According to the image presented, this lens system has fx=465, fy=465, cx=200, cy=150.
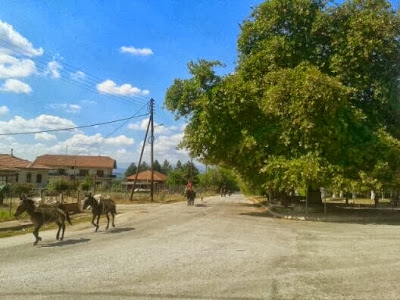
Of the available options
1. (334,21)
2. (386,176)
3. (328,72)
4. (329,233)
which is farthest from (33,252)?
(334,21)

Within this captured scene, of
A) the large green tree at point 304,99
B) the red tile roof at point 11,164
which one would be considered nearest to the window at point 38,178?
the red tile roof at point 11,164

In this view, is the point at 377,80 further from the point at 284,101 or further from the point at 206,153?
the point at 206,153

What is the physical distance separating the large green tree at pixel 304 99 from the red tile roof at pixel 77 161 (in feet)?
216

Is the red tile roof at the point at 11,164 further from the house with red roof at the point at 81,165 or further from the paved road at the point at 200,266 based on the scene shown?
the paved road at the point at 200,266

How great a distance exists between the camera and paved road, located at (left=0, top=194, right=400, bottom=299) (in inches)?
321

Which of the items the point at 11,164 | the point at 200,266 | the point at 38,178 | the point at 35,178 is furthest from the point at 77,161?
the point at 200,266

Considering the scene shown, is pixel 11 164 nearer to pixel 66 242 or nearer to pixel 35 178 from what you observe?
pixel 35 178

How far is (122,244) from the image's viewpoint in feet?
45.2

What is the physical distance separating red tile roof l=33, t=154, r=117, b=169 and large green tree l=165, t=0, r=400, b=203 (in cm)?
6587

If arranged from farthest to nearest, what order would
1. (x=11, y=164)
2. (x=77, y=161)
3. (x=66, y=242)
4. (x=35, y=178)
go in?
(x=77, y=161) → (x=35, y=178) → (x=11, y=164) → (x=66, y=242)

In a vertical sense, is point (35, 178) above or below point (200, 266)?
above

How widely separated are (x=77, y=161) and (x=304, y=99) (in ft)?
249

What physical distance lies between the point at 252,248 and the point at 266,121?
13.5m

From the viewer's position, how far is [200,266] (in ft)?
33.7
